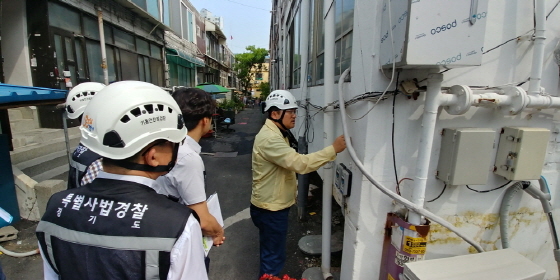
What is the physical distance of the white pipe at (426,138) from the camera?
5.99 ft

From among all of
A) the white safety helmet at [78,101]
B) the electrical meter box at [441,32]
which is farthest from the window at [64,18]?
the electrical meter box at [441,32]

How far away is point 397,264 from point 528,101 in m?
1.59

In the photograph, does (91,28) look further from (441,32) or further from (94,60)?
(441,32)

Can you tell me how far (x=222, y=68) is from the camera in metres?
35.4

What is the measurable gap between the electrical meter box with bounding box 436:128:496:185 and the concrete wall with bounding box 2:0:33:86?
9.56 metres

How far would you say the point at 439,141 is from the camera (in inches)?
85.5

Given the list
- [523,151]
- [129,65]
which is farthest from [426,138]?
[129,65]

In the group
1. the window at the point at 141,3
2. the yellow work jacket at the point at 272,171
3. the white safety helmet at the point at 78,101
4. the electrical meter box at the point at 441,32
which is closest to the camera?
the electrical meter box at the point at 441,32

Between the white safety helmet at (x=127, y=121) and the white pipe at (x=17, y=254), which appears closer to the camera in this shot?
the white safety helmet at (x=127, y=121)

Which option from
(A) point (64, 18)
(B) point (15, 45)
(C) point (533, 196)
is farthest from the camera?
(A) point (64, 18)

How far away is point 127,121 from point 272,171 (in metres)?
1.62

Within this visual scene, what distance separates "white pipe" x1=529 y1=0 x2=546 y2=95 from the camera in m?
1.99

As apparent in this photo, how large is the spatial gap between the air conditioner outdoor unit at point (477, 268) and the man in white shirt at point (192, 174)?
1.46 metres

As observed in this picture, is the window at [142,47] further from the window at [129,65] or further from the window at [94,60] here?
the window at [94,60]
